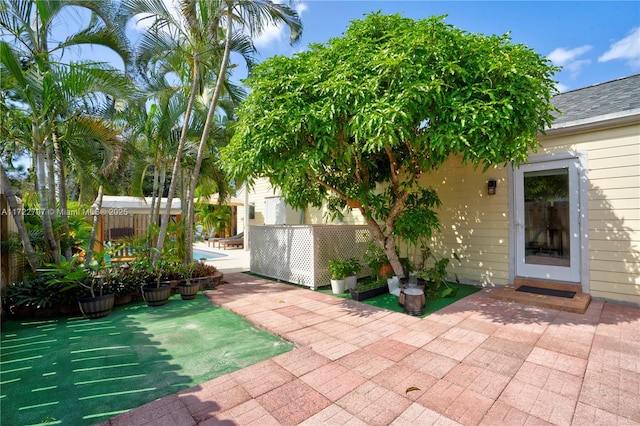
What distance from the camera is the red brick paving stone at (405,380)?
2.45 metres

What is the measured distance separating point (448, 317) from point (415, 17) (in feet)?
14.5

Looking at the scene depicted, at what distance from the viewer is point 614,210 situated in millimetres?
4758

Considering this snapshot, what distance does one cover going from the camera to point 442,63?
12.0 ft

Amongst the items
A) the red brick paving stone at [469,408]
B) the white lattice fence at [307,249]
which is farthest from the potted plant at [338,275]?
the red brick paving stone at [469,408]

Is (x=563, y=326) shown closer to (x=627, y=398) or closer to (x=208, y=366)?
(x=627, y=398)

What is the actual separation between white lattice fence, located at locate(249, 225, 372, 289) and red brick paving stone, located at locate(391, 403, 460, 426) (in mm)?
4048

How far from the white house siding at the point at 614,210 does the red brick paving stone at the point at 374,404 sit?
470cm

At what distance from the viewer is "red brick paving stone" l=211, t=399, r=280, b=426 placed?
209cm

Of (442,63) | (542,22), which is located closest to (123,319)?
(442,63)

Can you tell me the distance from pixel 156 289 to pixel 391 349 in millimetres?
4099

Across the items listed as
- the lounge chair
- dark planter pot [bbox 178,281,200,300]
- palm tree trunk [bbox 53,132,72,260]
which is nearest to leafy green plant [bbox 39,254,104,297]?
palm tree trunk [bbox 53,132,72,260]

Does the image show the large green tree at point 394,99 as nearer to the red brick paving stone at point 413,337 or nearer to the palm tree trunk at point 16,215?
the red brick paving stone at point 413,337

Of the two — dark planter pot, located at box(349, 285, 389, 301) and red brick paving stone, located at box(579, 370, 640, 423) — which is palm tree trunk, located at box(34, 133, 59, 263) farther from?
red brick paving stone, located at box(579, 370, 640, 423)

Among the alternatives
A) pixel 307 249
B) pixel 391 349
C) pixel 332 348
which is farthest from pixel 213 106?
pixel 391 349
